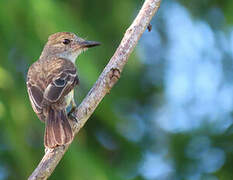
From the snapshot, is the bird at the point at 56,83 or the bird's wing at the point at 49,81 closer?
the bird at the point at 56,83

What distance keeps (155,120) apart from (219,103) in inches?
35.8

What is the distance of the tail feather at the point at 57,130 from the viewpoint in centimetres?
511

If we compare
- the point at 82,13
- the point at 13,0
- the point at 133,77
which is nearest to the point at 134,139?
the point at 133,77

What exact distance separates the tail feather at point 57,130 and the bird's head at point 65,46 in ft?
3.77

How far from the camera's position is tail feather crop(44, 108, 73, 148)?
16.8 feet

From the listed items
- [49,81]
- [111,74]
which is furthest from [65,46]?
[111,74]

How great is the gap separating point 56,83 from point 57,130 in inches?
27.8

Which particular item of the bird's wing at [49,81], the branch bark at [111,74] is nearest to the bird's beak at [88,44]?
the bird's wing at [49,81]

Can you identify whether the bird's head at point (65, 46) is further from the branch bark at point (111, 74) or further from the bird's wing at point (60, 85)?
the branch bark at point (111, 74)

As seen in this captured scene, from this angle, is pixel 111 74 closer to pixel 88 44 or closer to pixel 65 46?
pixel 88 44

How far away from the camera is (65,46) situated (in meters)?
7.00

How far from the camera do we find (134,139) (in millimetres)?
7539

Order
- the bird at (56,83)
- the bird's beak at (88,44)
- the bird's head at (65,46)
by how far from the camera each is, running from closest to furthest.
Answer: the bird at (56,83) → the bird's beak at (88,44) → the bird's head at (65,46)

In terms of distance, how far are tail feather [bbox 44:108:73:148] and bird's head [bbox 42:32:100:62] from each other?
115 centimetres
